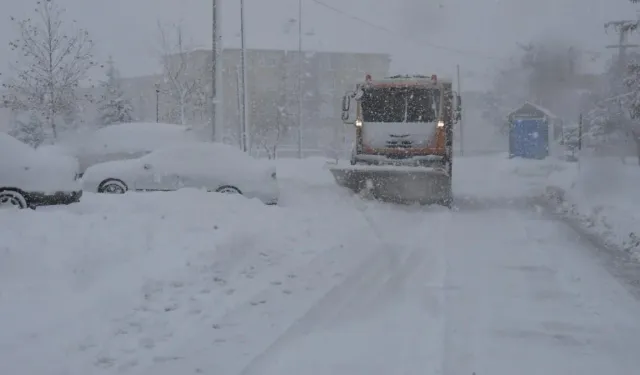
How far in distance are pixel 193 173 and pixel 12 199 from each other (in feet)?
15.1

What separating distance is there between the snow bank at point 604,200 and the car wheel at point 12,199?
9603mm

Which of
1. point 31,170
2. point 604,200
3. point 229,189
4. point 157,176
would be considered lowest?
point 604,200

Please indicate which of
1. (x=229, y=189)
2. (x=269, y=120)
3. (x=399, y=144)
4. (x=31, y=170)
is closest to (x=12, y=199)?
(x=31, y=170)

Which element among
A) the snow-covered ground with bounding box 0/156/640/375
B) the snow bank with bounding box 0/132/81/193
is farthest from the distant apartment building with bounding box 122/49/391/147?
the snow-covered ground with bounding box 0/156/640/375

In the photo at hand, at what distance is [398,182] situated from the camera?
56.1 feet

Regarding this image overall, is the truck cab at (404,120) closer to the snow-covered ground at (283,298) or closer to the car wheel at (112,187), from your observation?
the snow-covered ground at (283,298)

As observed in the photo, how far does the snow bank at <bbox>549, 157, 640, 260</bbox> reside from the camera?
42.0 feet

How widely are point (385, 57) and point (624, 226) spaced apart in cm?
7014

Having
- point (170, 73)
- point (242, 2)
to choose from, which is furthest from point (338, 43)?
point (242, 2)

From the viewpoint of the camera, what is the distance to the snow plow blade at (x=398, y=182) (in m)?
16.8

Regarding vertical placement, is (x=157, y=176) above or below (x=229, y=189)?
above

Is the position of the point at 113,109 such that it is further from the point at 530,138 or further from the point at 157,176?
the point at 157,176

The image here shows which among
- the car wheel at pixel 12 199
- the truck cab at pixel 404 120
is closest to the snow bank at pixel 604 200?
the truck cab at pixel 404 120

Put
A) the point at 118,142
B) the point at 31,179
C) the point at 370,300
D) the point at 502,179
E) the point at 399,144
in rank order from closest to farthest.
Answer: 1. the point at 370,300
2. the point at 31,179
3. the point at 399,144
4. the point at 118,142
5. the point at 502,179
